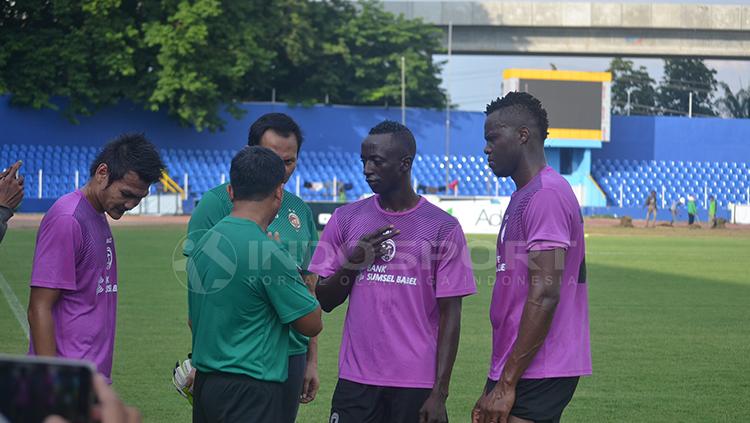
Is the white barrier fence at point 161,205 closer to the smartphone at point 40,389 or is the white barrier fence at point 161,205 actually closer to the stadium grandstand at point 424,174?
the stadium grandstand at point 424,174

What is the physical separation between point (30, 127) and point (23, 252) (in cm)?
2642

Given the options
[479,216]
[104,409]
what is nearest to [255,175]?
[104,409]

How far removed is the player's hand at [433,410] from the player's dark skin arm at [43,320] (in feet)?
5.30

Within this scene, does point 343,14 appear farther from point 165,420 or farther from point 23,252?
point 165,420

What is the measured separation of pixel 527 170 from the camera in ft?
15.0

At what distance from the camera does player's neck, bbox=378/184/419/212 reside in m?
4.98

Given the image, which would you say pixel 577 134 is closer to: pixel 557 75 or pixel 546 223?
pixel 557 75

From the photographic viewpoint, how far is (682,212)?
53125mm

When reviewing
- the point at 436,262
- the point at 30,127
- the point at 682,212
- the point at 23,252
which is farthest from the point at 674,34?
the point at 436,262

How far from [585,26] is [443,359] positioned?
53.9 metres

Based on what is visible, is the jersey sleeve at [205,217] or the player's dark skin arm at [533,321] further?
the jersey sleeve at [205,217]

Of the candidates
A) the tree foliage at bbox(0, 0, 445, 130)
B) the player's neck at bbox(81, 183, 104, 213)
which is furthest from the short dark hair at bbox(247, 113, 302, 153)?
the tree foliage at bbox(0, 0, 445, 130)

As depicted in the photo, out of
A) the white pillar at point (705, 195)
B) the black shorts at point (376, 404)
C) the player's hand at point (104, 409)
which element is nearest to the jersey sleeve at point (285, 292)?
the black shorts at point (376, 404)

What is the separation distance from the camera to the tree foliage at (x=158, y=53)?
46.6 meters
